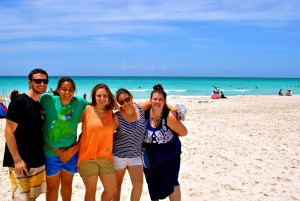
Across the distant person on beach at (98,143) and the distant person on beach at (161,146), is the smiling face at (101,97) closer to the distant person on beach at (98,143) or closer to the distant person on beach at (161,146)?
the distant person on beach at (98,143)

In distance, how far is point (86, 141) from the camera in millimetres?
3988

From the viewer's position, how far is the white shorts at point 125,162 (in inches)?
167

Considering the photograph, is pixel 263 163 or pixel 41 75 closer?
pixel 41 75

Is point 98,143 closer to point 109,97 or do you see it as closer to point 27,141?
point 109,97

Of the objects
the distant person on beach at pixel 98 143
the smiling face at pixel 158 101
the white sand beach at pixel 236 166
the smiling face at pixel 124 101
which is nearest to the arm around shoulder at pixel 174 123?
the smiling face at pixel 158 101

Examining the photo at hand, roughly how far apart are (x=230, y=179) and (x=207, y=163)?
114 centimetres

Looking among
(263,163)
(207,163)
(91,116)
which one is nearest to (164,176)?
(91,116)

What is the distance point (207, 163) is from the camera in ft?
24.7

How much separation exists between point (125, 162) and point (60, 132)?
37.7 inches

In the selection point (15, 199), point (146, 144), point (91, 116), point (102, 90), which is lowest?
point (15, 199)

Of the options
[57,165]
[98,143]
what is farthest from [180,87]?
[57,165]

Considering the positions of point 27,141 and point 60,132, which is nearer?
point 27,141

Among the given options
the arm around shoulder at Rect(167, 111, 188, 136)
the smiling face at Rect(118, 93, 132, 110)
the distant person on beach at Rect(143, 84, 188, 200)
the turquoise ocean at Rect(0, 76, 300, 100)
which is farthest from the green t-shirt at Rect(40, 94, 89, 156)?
the turquoise ocean at Rect(0, 76, 300, 100)

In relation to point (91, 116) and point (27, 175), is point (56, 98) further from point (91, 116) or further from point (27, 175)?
point (27, 175)
